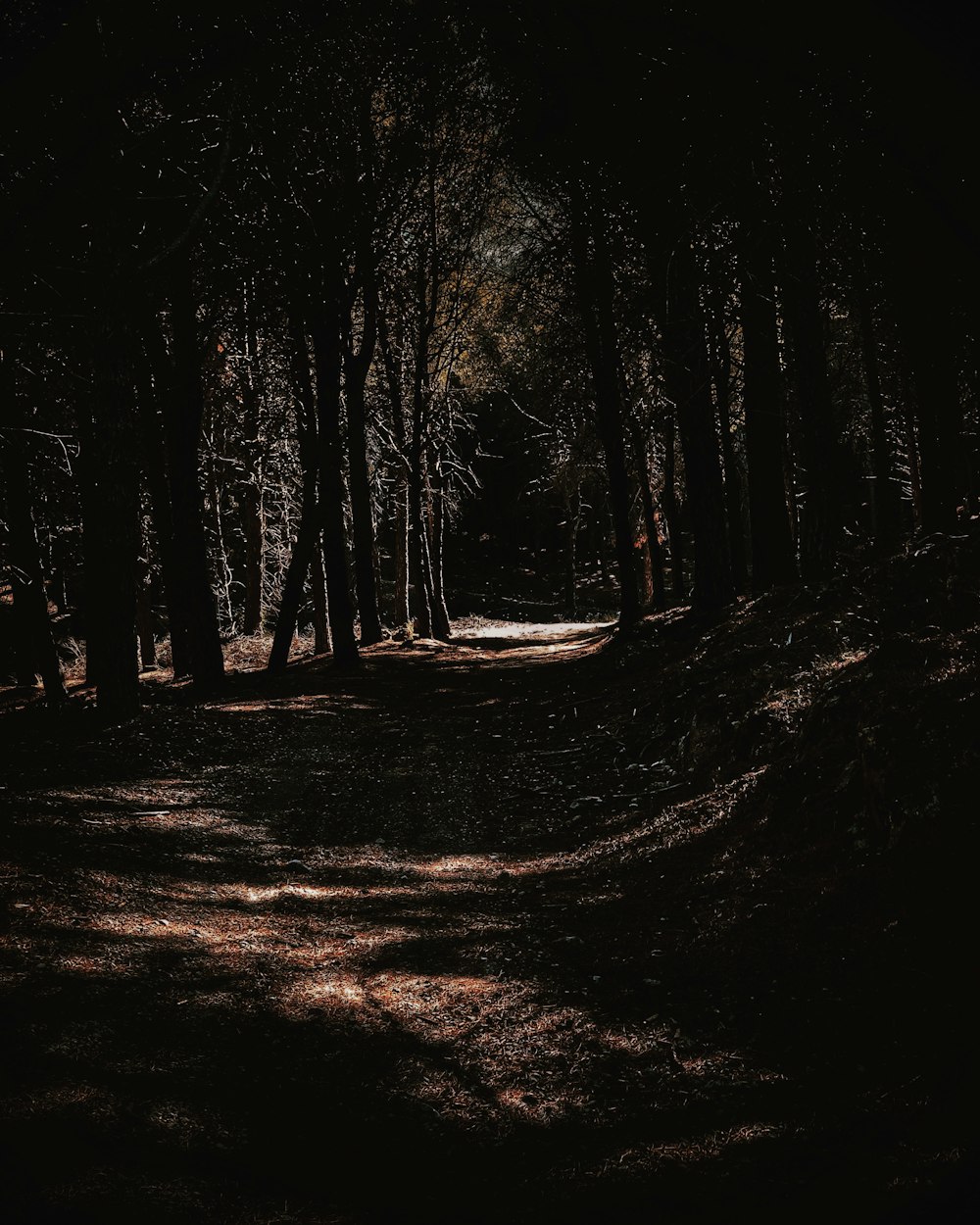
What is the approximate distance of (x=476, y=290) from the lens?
24.5 metres

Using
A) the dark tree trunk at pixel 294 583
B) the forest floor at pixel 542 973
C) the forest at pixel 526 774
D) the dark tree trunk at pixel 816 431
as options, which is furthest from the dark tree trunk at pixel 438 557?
the forest floor at pixel 542 973

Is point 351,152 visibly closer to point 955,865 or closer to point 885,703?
point 885,703

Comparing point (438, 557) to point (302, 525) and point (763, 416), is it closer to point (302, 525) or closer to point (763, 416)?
point (302, 525)

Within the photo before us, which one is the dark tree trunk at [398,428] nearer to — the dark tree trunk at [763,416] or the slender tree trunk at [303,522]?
the slender tree trunk at [303,522]

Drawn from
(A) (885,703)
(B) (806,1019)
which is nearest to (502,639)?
(A) (885,703)

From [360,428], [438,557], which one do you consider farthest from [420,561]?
[360,428]

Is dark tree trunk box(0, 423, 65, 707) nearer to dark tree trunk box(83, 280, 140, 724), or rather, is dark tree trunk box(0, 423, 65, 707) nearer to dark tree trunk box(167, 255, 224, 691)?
dark tree trunk box(167, 255, 224, 691)

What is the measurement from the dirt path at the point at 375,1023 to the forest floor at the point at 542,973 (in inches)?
0.7

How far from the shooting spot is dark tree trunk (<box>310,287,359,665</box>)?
1789 centimetres

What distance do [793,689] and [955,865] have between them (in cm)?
384

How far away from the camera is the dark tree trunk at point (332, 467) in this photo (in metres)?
17.9

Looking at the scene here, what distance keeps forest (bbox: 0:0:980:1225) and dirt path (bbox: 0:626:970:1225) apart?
0.08 feet

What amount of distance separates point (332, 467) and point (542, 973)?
14.8m

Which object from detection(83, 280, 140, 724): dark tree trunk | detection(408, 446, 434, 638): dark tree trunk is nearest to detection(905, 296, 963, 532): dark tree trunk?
detection(408, 446, 434, 638): dark tree trunk
